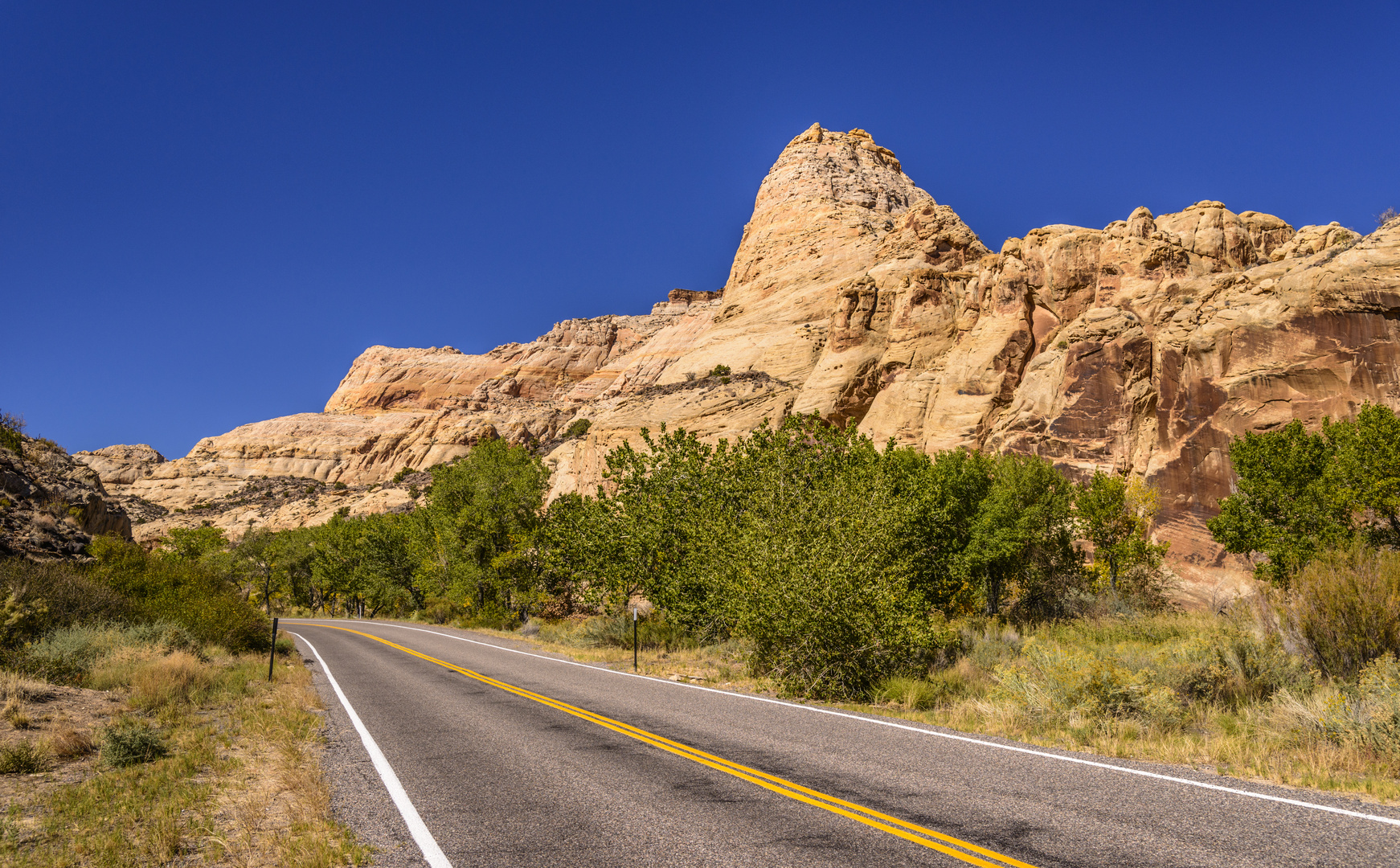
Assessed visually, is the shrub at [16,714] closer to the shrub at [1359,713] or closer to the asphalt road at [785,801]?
the asphalt road at [785,801]

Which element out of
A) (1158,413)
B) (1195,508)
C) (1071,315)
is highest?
(1071,315)

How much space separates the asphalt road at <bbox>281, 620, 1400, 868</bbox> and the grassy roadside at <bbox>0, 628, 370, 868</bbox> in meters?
0.49

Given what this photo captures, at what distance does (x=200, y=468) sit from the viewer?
366 ft

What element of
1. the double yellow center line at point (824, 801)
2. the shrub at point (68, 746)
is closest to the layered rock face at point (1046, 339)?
the double yellow center line at point (824, 801)

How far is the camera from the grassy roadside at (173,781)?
5562mm

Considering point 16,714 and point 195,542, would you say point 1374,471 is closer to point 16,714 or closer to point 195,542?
point 16,714

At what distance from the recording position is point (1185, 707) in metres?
10.9

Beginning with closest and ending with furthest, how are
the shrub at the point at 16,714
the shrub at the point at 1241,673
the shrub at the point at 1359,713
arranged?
1. the shrub at the point at 1359,713
2. the shrub at the point at 16,714
3. the shrub at the point at 1241,673

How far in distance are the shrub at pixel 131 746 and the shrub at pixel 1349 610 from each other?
55.1 feet

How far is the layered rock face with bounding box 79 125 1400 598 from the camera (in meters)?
34.5

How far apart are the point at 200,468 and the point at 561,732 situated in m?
128

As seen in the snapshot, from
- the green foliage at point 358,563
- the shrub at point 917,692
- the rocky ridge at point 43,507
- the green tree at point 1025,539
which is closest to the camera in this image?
the shrub at point 917,692

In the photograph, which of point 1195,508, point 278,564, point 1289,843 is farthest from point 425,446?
point 1289,843

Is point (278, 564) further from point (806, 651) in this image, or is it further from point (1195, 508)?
point (1195, 508)
